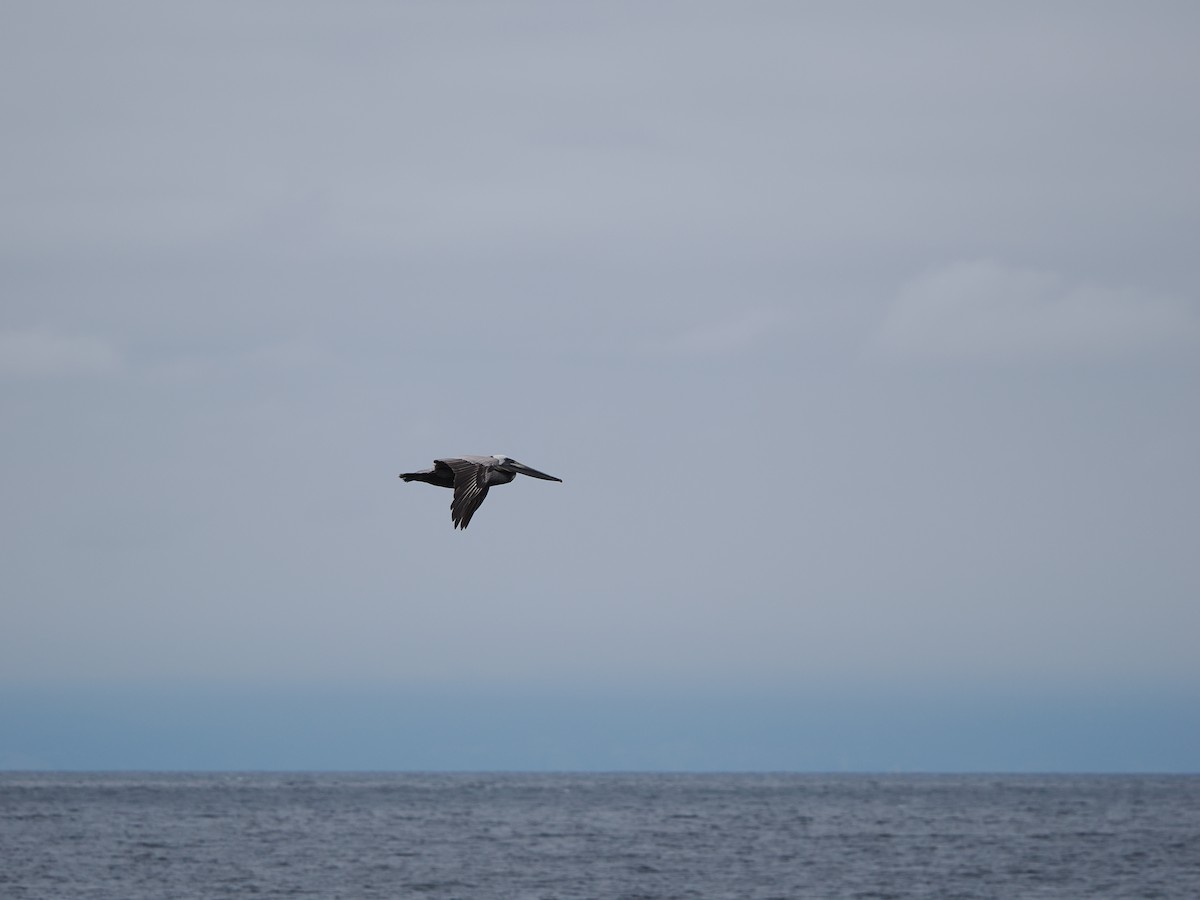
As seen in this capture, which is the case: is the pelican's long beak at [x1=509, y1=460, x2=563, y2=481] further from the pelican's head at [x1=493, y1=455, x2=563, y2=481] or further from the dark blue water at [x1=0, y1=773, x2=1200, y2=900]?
the dark blue water at [x1=0, y1=773, x2=1200, y2=900]

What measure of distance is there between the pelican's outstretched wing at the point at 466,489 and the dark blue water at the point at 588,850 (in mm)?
45251

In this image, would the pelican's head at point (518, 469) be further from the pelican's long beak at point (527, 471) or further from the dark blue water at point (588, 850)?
the dark blue water at point (588, 850)

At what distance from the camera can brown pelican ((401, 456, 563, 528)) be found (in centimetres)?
2106

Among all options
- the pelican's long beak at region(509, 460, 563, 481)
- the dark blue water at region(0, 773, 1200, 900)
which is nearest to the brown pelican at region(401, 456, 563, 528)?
the pelican's long beak at region(509, 460, 563, 481)

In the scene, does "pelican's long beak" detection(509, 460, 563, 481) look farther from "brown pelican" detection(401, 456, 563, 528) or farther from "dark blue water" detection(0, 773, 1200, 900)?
"dark blue water" detection(0, 773, 1200, 900)

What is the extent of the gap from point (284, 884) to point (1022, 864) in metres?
36.1

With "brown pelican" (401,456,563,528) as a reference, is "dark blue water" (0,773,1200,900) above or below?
below

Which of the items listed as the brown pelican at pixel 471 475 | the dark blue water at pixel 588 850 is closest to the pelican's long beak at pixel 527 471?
the brown pelican at pixel 471 475

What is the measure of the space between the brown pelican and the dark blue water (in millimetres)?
44805

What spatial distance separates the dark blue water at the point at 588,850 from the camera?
6769 centimetres

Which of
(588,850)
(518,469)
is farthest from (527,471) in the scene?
(588,850)

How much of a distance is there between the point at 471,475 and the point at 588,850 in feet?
225

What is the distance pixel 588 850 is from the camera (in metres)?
86.8

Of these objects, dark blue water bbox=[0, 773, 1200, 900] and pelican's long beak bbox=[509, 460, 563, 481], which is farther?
dark blue water bbox=[0, 773, 1200, 900]
